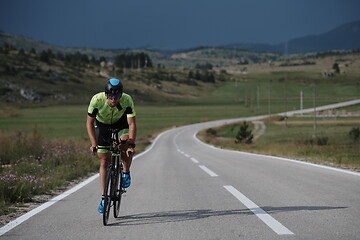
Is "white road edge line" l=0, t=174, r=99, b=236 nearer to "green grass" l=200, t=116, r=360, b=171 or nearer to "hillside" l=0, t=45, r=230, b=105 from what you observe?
"green grass" l=200, t=116, r=360, b=171

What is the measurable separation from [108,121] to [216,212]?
2.16m

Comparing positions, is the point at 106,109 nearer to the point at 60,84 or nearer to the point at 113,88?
the point at 113,88

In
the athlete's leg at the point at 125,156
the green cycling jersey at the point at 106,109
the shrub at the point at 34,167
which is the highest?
the green cycling jersey at the point at 106,109

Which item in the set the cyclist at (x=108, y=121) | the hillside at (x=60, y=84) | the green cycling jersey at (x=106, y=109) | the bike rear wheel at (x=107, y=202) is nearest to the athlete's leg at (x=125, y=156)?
the cyclist at (x=108, y=121)

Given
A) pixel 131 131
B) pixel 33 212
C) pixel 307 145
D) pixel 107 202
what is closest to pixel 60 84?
pixel 307 145

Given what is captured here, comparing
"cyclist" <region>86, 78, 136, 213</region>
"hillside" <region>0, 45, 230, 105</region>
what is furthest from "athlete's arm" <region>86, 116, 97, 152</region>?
"hillside" <region>0, 45, 230, 105</region>

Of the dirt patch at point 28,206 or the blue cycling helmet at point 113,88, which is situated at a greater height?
the blue cycling helmet at point 113,88

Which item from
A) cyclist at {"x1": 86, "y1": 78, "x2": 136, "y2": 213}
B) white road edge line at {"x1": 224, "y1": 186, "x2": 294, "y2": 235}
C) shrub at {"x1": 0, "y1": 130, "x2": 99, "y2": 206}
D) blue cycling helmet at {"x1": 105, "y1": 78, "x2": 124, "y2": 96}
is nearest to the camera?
white road edge line at {"x1": 224, "y1": 186, "x2": 294, "y2": 235}

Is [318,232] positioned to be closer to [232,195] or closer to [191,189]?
[232,195]

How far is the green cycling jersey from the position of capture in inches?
252

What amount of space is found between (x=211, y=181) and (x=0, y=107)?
112 metres

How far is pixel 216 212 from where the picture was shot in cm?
682

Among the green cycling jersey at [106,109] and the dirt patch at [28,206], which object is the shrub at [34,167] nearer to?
the dirt patch at [28,206]

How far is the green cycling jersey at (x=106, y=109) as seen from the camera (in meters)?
6.41
